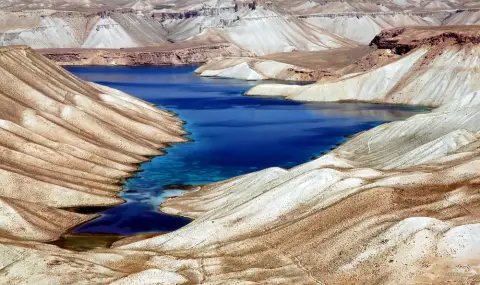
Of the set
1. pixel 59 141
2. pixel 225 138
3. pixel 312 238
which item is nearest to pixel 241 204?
pixel 312 238

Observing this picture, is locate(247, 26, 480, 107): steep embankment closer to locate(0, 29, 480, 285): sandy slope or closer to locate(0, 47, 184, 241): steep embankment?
locate(0, 47, 184, 241): steep embankment

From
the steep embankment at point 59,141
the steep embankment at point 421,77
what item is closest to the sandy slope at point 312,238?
the steep embankment at point 59,141

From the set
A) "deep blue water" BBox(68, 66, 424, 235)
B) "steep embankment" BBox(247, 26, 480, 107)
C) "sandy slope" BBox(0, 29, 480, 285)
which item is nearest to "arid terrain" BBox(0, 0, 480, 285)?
"sandy slope" BBox(0, 29, 480, 285)

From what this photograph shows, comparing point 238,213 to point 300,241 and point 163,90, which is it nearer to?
point 300,241

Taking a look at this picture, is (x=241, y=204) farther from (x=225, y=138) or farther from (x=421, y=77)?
(x=421, y=77)

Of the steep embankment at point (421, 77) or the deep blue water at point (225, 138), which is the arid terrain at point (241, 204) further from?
the steep embankment at point (421, 77)

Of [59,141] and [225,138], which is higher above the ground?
[59,141]

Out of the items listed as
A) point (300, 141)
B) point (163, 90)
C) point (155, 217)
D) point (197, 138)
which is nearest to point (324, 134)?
point (300, 141)
